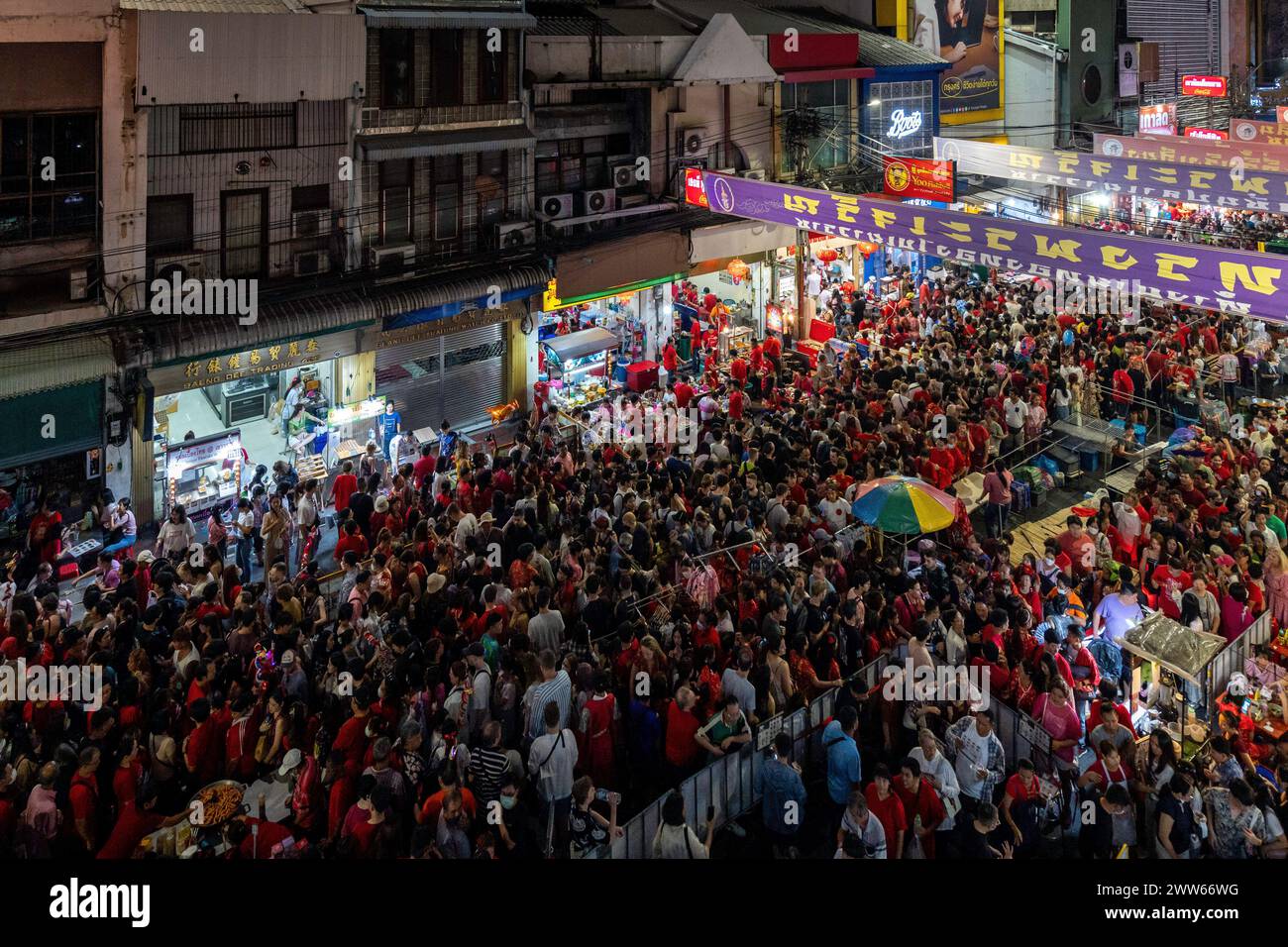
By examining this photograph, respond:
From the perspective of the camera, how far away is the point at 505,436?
2198cm

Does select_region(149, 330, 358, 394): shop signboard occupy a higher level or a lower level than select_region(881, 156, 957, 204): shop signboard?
lower

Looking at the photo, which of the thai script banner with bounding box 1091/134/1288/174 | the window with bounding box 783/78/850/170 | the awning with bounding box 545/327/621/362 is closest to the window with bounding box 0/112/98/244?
the awning with bounding box 545/327/621/362

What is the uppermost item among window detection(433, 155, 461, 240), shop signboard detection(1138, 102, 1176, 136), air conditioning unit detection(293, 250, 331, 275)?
shop signboard detection(1138, 102, 1176, 136)

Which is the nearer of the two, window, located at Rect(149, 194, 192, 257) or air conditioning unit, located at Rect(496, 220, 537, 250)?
window, located at Rect(149, 194, 192, 257)

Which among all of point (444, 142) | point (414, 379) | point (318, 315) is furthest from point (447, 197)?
point (318, 315)

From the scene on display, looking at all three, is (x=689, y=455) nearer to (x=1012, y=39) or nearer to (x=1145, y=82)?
(x=1012, y=39)

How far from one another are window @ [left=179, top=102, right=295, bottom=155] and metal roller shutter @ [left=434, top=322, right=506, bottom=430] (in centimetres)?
513

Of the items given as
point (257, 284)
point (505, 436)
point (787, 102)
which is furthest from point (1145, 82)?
point (257, 284)

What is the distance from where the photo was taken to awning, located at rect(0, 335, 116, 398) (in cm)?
1491

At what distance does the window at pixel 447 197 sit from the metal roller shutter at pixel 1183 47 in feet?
121

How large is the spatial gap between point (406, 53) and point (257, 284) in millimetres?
5208

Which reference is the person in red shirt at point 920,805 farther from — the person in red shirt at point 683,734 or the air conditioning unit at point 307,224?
the air conditioning unit at point 307,224

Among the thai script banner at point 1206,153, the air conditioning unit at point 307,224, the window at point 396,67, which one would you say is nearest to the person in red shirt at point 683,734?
the air conditioning unit at point 307,224

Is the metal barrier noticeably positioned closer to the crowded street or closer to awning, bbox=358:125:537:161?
the crowded street
